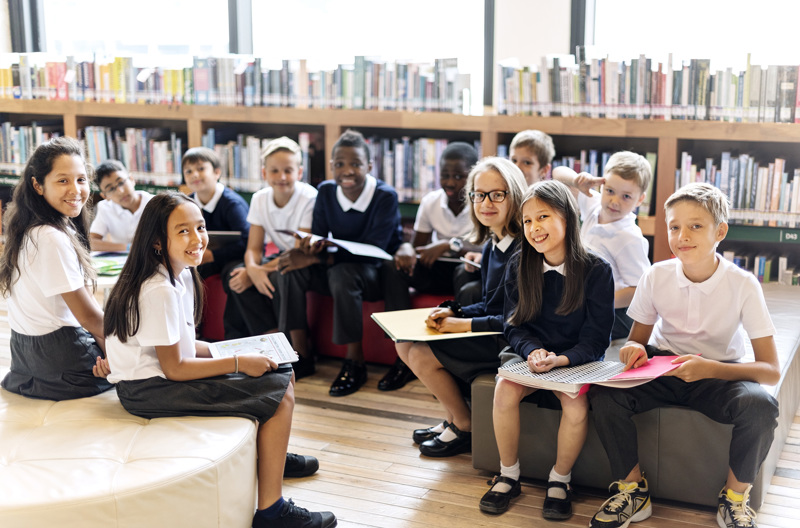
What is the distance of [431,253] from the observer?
3555 mm

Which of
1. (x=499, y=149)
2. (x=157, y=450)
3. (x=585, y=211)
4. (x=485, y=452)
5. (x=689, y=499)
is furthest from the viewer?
(x=499, y=149)

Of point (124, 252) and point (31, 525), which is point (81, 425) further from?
point (124, 252)

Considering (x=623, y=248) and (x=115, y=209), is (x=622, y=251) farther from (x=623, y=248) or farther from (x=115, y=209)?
(x=115, y=209)

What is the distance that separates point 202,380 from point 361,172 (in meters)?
1.62

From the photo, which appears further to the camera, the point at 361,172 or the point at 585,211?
the point at 361,172

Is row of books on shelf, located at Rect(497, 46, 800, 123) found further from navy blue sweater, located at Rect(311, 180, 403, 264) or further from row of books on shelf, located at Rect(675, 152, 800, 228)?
navy blue sweater, located at Rect(311, 180, 403, 264)

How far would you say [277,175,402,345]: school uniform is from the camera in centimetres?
350

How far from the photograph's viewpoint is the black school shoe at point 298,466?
266 cm

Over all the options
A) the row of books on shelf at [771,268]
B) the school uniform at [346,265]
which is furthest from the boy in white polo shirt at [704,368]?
the row of books on shelf at [771,268]

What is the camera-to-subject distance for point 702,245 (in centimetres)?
232

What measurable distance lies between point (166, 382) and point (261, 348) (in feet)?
1.01

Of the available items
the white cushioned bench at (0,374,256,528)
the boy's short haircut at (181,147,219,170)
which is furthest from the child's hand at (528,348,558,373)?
the boy's short haircut at (181,147,219,170)

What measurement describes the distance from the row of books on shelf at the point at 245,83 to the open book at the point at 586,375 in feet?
7.25

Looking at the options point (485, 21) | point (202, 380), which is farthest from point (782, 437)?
point (485, 21)
